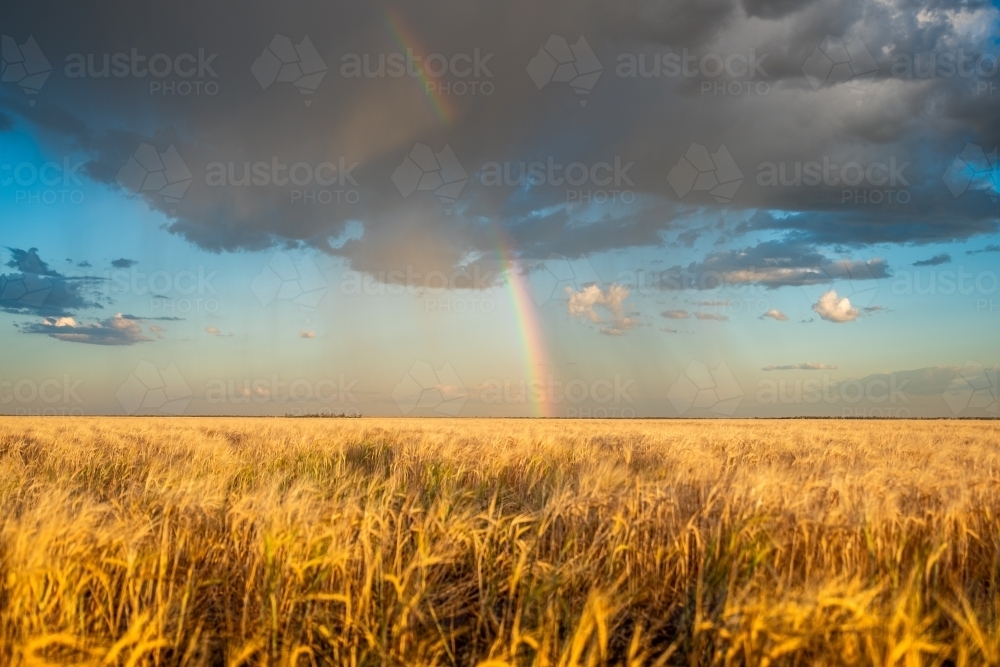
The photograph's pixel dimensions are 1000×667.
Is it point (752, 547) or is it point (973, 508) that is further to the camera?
point (973, 508)

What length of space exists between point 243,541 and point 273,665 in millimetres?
1127

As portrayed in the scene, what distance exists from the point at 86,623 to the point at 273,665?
1116 mm

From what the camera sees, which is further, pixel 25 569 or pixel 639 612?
pixel 639 612

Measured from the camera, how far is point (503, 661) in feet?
8.04

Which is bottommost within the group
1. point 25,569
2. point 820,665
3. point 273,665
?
point 273,665

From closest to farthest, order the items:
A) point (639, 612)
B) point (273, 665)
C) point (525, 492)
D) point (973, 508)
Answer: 1. point (273, 665)
2. point (639, 612)
3. point (973, 508)
4. point (525, 492)

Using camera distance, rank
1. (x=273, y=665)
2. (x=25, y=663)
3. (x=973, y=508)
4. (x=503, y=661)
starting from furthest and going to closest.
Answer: (x=973, y=508), (x=273, y=665), (x=503, y=661), (x=25, y=663)

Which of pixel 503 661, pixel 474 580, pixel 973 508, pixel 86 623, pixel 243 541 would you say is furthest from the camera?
pixel 973 508

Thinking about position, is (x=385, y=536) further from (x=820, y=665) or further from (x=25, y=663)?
(x=820, y=665)

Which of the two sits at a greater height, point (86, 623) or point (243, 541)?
point (243, 541)

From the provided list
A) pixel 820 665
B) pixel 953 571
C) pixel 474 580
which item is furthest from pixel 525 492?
pixel 820 665

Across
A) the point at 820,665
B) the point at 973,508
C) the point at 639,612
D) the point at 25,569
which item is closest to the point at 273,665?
the point at 25,569

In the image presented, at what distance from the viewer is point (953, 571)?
3850 mm

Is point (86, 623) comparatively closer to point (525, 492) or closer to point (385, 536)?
point (385, 536)
